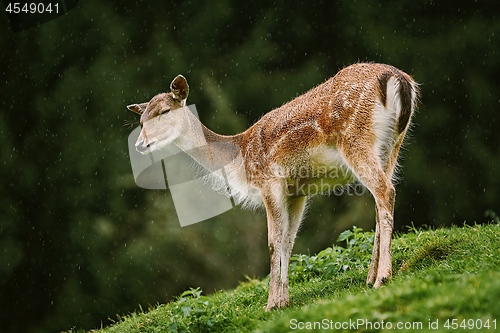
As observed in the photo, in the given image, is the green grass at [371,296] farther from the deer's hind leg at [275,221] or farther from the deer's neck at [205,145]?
the deer's neck at [205,145]

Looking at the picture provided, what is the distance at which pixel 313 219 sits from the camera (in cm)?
1209

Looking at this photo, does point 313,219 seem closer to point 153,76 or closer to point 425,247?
point 153,76

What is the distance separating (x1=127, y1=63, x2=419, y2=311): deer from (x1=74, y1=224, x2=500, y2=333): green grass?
1.42 feet

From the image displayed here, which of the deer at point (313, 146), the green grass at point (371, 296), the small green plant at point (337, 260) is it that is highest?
the deer at point (313, 146)

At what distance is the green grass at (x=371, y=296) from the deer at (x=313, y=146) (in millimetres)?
433

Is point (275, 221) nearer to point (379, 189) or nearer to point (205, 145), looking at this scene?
point (379, 189)

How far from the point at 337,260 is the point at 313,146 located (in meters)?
1.98

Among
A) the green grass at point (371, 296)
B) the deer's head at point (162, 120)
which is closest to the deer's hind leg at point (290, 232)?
the green grass at point (371, 296)

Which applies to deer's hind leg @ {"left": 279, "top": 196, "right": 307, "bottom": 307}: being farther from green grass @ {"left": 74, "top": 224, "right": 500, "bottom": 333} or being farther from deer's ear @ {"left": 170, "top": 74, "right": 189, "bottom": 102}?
deer's ear @ {"left": 170, "top": 74, "right": 189, "bottom": 102}

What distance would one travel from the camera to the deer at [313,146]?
4449 mm

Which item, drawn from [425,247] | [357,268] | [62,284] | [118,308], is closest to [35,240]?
[62,284]

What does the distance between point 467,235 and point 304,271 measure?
81.1 inches

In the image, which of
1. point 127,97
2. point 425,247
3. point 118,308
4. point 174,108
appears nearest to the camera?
point 425,247

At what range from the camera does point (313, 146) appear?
475cm
